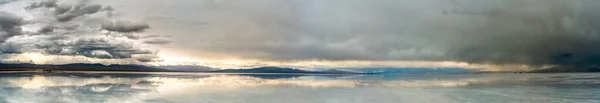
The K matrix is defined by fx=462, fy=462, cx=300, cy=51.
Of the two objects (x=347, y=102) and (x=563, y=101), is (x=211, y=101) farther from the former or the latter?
(x=563, y=101)

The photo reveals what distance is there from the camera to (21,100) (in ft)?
53.2

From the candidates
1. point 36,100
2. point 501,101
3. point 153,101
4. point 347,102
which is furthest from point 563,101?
point 36,100

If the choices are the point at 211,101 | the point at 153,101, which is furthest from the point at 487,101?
the point at 153,101

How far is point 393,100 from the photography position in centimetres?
1769

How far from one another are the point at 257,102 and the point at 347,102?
322 cm

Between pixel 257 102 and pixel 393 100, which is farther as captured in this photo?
pixel 393 100

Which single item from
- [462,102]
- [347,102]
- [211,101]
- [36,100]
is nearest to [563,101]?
[462,102]

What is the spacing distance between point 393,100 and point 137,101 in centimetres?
938

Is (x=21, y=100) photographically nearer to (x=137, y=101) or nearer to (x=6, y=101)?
(x=6, y=101)

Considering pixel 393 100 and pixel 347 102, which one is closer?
pixel 347 102

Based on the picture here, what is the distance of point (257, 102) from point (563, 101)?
11051mm

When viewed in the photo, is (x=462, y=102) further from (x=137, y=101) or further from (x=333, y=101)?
(x=137, y=101)

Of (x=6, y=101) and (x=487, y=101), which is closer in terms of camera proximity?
(x=6, y=101)

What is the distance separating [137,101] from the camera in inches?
635
